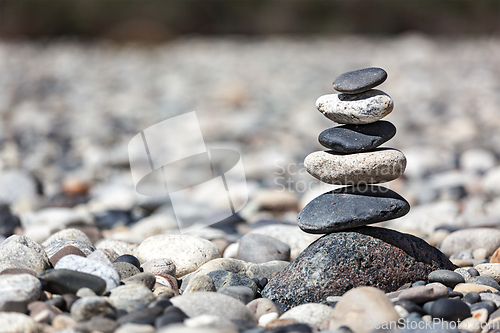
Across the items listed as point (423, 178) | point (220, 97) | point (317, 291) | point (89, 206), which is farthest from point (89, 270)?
point (220, 97)

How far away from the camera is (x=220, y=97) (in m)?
12.1

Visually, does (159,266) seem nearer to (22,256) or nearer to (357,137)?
(22,256)

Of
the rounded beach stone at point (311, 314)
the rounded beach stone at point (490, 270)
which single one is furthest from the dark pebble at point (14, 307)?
the rounded beach stone at point (490, 270)

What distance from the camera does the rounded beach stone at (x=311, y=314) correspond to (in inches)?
100

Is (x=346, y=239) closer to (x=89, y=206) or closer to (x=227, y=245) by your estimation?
(x=227, y=245)

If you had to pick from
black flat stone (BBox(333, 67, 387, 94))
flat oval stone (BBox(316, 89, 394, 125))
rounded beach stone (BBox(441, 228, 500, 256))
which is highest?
black flat stone (BBox(333, 67, 387, 94))

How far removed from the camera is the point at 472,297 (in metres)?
2.71

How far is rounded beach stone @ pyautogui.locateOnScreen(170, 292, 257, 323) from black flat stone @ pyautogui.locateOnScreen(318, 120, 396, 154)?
117cm

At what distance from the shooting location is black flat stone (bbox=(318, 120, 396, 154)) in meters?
3.04

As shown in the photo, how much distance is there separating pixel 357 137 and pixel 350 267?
82cm

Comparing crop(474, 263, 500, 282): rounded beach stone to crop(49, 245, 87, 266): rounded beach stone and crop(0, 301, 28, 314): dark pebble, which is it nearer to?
crop(49, 245, 87, 266): rounded beach stone

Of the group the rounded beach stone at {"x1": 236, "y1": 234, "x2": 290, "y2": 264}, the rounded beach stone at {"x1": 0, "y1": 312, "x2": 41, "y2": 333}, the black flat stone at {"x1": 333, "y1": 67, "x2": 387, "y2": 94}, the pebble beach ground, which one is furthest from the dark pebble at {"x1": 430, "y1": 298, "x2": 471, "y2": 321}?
the rounded beach stone at {"x1": 0, "y1": 312, "x2": 41, "y2": 333}

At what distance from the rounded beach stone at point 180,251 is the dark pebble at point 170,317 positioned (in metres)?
1.02
